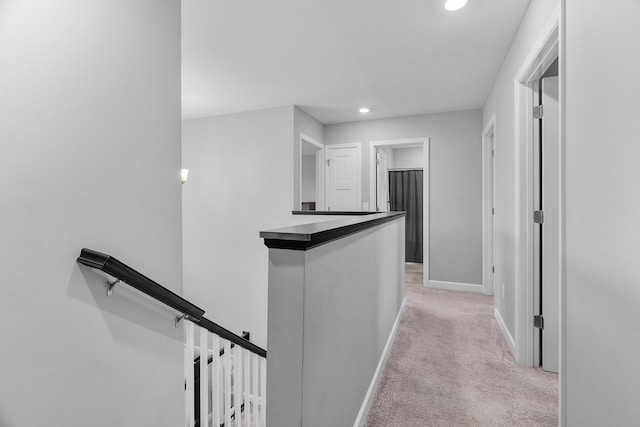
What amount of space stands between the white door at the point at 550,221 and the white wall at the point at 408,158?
14.7 ft

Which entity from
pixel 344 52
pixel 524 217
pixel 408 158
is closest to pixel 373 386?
pixel 524 217

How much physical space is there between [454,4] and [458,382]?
2529 millimetres

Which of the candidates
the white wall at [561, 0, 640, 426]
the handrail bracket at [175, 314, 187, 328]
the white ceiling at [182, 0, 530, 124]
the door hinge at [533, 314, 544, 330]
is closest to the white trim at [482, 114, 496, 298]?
the white ceiling at [182, 0, 530, 124]

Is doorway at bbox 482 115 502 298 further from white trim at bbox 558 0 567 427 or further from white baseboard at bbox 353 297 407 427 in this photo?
white trim at bbox 558 0 567 427

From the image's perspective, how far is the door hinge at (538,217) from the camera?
85.0 inches

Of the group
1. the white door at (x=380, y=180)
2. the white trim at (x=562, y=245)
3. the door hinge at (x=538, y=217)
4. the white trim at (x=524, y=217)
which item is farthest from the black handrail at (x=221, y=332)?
the white door at (x=380, y=180)

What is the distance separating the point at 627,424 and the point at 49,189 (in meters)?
2.04

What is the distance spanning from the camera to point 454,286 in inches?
178

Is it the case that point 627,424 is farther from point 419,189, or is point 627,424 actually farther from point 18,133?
point 419,189

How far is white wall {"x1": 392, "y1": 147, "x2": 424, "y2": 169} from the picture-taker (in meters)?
6.62

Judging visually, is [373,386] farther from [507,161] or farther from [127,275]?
[507,161]

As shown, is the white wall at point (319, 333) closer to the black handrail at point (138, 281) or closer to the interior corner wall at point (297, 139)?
the black handrail at point (138, 281)

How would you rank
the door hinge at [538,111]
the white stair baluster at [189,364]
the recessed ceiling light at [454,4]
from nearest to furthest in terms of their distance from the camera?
the white stair baluster at [189,364] < the recessed ceiling light at [454,4] < the door hinge at [538,111]

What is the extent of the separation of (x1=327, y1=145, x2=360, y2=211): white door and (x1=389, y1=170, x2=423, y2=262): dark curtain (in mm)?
1873
